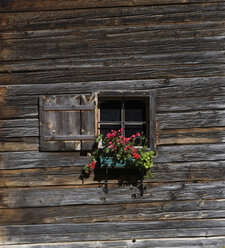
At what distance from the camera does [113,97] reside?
3.56m

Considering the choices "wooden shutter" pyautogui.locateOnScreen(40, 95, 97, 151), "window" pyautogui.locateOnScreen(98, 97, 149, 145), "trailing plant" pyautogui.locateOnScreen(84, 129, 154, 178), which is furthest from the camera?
"window" pyautogui.locateOnScreen(98, 97, 149, 145)

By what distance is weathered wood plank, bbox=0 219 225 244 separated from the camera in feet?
11.6

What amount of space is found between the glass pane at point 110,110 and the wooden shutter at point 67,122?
0.72 feet

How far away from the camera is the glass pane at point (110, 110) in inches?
144

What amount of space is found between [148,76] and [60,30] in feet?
4.24

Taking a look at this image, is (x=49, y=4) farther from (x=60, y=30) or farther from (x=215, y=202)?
(x=215, y=202)

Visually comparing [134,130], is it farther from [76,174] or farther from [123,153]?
[76,174]

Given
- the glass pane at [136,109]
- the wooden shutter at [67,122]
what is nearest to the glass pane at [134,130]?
the glass pane at [136,109]

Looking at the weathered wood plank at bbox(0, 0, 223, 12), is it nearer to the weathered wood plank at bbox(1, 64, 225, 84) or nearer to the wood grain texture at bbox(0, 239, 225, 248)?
the weathered wood plank at bbox(1, 64, 225, 84)

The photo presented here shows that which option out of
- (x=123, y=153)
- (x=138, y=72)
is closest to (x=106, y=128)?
(x=123, y=153)

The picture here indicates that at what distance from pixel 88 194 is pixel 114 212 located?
417mm

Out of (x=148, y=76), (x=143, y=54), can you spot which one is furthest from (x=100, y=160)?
(x=143, y=54)

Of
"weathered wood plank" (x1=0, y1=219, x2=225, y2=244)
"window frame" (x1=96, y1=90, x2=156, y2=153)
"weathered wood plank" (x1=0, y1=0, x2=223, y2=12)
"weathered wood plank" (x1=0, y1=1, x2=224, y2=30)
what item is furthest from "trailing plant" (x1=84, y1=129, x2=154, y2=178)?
"weathered wood plank" (x1=0, y1=0, x2=223, y2=12)

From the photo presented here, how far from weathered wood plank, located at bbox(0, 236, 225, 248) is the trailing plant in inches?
35.0
